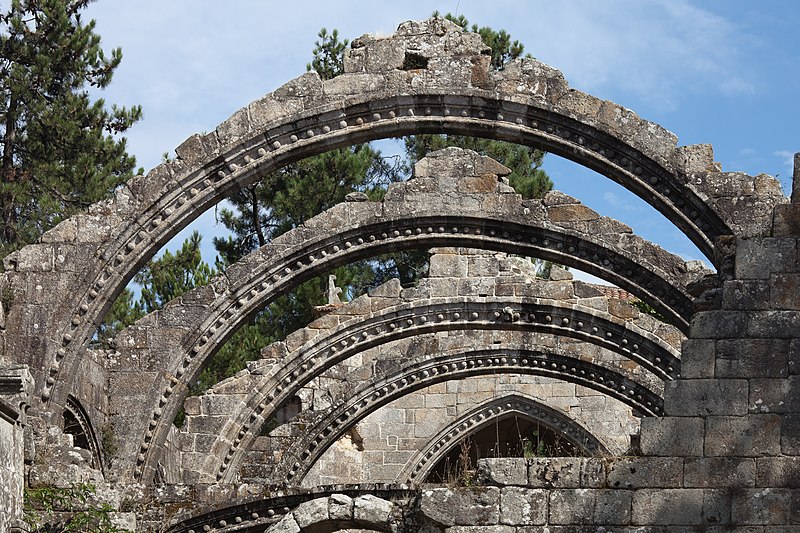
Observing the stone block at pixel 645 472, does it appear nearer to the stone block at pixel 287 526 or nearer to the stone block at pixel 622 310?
the stone block at pixel 287 526

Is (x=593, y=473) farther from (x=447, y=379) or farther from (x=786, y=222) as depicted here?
(x=447, y=379)

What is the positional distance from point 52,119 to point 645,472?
15.2 metres

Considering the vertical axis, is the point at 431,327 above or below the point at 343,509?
above

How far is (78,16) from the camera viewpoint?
2452 cm

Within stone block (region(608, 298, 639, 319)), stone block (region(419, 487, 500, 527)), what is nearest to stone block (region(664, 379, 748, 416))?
stone block (region(419, 487, 500, 527))

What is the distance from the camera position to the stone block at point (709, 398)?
10.5m

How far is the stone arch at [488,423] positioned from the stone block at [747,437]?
10925 millimetres

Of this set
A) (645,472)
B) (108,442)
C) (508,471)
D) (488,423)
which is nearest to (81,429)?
(108,442)

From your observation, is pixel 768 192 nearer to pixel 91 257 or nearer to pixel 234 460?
pixel 91 257

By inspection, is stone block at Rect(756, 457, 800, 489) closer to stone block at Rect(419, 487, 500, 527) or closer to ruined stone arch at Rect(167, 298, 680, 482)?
stone block at Rect(419, 487, 500, 527)

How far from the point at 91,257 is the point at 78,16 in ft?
37.1

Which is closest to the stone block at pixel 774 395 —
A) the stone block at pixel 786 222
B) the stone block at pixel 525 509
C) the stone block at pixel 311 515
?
the stone block at pixel 786 222

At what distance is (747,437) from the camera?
10492mm

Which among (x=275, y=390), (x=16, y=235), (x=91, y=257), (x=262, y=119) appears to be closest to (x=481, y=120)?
(x=262, y=119)
